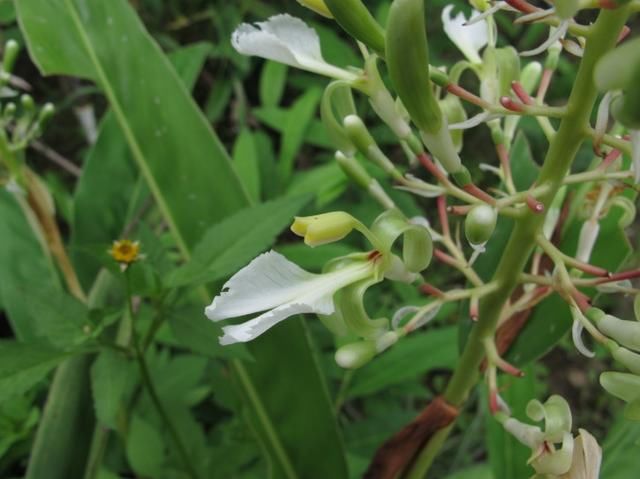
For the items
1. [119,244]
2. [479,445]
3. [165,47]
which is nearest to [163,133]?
[119,244]

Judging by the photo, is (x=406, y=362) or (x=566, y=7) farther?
(x=406, y=362)

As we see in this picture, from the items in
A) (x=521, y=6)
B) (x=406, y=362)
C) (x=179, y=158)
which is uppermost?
(x=521, y=6)

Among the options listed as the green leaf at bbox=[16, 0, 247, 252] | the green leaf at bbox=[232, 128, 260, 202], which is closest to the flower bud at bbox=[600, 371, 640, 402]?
the green leaf at bbox=[16, 0, 247, 252]

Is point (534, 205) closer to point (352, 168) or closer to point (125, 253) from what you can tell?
point (352, 168)

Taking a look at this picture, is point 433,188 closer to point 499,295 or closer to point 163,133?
point 499,295

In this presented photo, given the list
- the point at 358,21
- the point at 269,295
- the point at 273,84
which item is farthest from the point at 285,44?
the point at 273,84

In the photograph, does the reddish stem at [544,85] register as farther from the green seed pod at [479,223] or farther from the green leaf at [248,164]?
the green leaf at [248,164]

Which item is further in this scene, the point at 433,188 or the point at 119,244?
the point at 119,244
